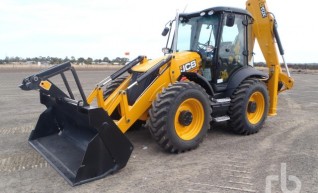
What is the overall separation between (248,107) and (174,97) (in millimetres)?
2266

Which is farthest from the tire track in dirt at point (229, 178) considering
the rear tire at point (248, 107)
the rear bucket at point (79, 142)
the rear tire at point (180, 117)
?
the rear tire at point (248, 107)

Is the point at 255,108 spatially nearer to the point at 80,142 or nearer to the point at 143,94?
the point at 143,94

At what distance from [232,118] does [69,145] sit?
3120 millimetres

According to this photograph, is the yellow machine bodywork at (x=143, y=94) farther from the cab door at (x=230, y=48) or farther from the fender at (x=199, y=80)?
the cab door at (x=230, y=48)

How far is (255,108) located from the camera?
6.94 metres

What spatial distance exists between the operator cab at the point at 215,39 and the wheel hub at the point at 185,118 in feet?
4.32

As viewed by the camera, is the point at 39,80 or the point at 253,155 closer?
the point at 39,80

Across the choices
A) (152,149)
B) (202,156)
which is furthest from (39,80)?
(202,156)

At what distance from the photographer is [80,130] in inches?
206

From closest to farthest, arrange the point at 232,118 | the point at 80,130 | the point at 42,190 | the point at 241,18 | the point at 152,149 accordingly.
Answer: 1. the point at 42,190
2. the point at 80,130
3. the point at 152,149
4. the point at 232,118
5. the point at 241,18

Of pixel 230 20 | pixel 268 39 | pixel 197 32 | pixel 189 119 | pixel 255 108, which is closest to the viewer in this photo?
pixel 189 119

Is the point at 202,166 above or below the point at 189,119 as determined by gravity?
below

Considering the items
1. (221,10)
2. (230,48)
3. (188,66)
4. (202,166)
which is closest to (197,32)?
(221,10)

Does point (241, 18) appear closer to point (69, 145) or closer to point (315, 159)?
point (315, 159)
